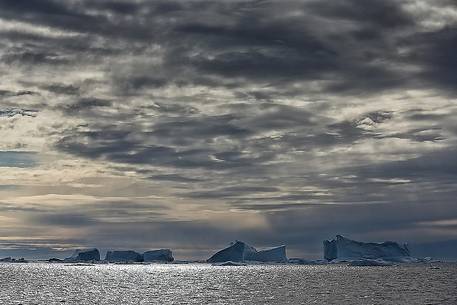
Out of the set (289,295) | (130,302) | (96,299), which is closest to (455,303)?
(289,295)

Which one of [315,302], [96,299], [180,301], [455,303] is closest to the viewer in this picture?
[455,303]

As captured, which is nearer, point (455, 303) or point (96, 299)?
point (455, 303)

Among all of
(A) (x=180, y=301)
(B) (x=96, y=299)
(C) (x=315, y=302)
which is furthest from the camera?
(B) (x=96, y=299)

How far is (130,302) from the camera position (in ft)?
350

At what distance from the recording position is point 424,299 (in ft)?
338

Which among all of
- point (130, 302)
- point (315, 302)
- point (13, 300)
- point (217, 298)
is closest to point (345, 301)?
point (315, 302)

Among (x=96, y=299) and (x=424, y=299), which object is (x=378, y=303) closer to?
Answer: (x=424, y=299)

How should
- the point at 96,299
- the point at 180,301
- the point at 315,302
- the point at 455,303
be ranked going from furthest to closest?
the point at 96,299 → the point at 180,301 → the point at 315,302 → the point at 455,303

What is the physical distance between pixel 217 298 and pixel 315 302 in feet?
67.8

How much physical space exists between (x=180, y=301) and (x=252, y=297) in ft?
46.4

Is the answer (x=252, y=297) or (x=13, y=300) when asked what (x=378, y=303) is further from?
(x=13, y=300)

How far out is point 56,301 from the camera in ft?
362

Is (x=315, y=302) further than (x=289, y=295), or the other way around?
(x=289, y=295)

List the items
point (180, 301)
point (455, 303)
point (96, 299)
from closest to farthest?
point (455, 303) → point (180, 301) → point (96, 299)
